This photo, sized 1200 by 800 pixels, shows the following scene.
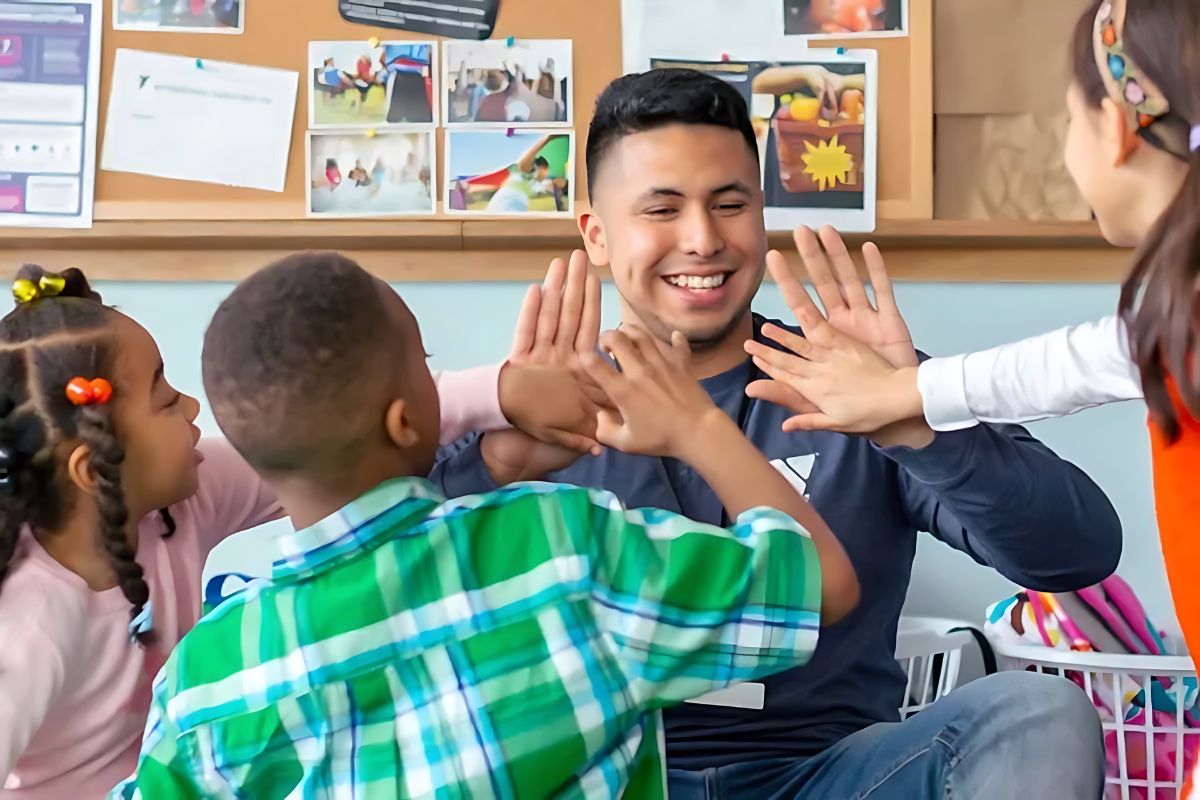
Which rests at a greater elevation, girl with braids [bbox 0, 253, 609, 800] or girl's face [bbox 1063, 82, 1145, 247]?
girl's face [bbox 1063, 82, 1145, 247]

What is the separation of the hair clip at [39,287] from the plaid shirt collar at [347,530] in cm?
46

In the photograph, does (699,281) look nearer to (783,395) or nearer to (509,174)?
(783,395)

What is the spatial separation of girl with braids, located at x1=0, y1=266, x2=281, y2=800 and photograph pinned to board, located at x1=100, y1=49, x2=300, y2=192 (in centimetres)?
51

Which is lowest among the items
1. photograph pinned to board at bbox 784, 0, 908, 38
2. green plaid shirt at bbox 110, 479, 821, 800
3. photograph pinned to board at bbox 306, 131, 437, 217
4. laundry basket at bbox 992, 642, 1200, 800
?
laundry basket at bbox 992, 642, 1200, 800

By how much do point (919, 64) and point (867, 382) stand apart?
0.76m

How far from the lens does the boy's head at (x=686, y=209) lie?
3.71ft

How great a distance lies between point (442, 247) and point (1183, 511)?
1.00 meters

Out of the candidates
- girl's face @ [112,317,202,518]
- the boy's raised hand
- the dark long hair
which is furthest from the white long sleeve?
girl's face @ [112,317,202,518]

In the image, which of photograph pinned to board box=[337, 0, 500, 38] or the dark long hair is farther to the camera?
photograph pinned to board box=[337, 0, 500, 38]

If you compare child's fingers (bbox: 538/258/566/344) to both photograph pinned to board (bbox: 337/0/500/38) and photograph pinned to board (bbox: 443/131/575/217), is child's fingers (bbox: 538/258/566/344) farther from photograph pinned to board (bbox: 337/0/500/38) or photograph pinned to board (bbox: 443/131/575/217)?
photograph pinned to board (bbox: 337/0/500/38)

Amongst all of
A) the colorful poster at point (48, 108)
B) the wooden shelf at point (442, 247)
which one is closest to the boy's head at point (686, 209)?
the wooden shelf at point (442, 247)

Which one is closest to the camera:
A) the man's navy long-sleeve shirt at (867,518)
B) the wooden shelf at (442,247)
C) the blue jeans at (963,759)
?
the blue jeans at (963,759)

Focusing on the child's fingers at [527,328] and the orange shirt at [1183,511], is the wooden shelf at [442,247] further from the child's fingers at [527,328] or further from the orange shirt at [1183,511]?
the orange shirt at [1183,511]

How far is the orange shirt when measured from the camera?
74 centimetres
